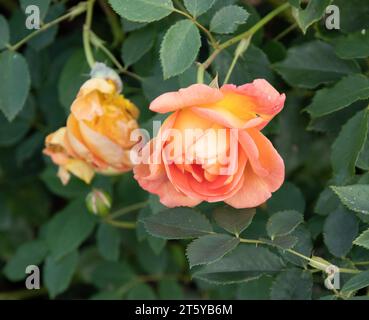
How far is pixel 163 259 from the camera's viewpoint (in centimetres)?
180

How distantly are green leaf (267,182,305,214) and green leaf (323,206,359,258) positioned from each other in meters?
0.16

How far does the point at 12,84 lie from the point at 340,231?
22.9 inches

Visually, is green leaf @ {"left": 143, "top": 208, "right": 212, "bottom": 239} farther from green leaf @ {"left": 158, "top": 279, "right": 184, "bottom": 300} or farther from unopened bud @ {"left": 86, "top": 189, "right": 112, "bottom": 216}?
green leaf @ {"left": 158, "top": 279, "right": 184, "bottom": 300}

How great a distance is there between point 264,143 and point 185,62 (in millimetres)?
169

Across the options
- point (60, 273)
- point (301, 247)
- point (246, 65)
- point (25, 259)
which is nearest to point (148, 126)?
point (246, 65)

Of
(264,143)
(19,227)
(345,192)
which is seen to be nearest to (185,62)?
(264,143)

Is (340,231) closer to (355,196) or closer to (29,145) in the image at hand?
(355,196)

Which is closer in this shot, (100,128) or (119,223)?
(100,128)

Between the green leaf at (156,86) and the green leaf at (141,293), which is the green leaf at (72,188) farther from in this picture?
the green leaf at (156,86)

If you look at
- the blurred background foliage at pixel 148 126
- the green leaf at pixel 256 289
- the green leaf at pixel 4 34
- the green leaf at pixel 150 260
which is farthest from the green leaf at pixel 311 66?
the green leaf at pixel 150 260

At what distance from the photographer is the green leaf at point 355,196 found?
1066 mm

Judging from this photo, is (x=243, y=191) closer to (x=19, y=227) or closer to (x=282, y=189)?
(x=282, y=189)

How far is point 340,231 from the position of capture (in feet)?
3.93

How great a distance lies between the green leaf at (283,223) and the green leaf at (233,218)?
0.03 meters
